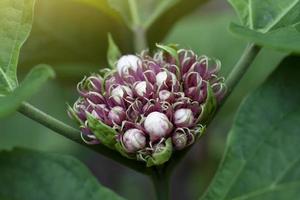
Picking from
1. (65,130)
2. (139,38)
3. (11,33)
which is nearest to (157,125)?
(65,130)

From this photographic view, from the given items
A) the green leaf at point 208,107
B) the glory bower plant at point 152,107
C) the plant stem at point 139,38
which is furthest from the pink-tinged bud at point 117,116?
the plant stem at point 139,38

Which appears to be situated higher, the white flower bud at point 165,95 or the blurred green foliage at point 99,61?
the white flower bud at point 165,95

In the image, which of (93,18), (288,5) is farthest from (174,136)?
(93,18)

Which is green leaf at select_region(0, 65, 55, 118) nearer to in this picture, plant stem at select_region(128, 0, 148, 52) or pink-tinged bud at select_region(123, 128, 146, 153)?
pink-tinged bud at select_region(123, 128, 146, 153)

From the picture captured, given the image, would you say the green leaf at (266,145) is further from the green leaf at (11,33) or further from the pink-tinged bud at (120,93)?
the green leaf at (11,33)

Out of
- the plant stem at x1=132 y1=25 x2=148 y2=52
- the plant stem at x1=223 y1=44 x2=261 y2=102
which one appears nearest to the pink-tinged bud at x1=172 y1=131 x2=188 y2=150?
the plant stem at x1=223 y1=44 x2=261 y2=102

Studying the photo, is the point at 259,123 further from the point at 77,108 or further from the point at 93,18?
the point at 93,18
